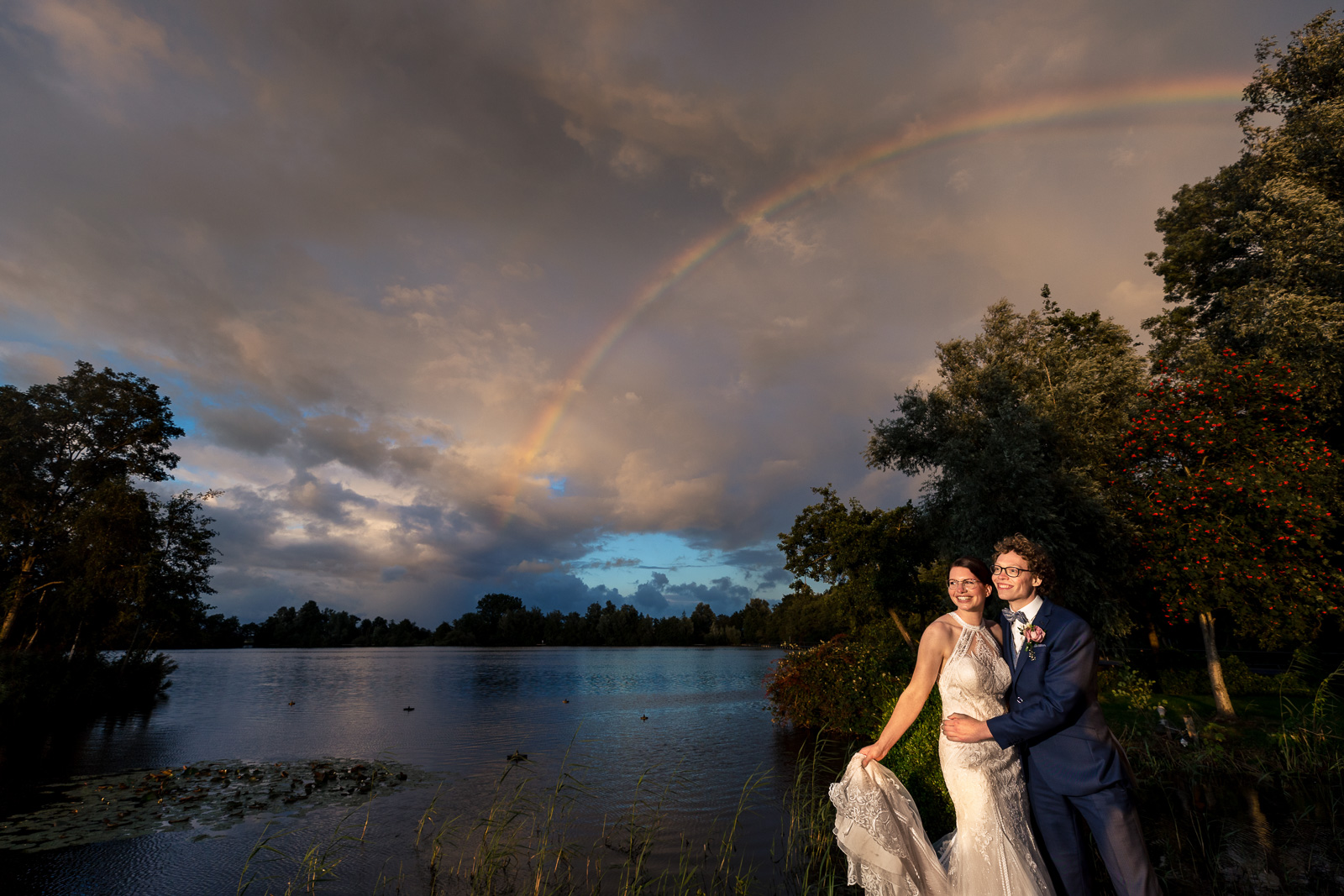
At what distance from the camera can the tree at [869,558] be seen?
2698cm

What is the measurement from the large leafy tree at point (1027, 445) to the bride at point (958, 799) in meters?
14.9

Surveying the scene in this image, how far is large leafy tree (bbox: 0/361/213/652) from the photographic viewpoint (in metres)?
27.7

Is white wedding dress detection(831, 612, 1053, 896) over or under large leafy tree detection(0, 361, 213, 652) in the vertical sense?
under

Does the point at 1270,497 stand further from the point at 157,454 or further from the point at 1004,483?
the point at 157,454

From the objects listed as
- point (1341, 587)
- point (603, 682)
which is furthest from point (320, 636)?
point (1341, 587)

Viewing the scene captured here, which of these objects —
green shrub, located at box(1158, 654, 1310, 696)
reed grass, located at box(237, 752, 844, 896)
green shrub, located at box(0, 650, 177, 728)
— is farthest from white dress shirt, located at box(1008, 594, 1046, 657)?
green shrub, located at box(0, 650, 177, 728)

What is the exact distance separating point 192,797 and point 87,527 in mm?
22177

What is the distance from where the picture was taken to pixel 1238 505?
15.0m

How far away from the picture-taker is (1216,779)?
11.0 metres

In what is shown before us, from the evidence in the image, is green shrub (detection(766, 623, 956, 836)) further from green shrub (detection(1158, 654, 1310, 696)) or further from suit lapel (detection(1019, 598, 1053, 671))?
green shrub (detection(1158, 654, 1310, 696))

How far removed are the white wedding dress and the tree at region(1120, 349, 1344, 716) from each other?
14005 millimetres

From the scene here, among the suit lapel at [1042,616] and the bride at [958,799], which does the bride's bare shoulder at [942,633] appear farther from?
the suit lapel at [1042,616]

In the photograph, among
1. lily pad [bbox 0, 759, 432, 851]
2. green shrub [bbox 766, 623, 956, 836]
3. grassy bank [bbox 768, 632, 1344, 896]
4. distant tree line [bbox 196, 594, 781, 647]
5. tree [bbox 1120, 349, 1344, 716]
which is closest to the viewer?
grassy bank [bbox 768, 632, 1344, 896]

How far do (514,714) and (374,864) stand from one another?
22993 mm
